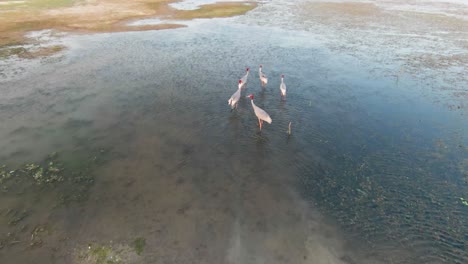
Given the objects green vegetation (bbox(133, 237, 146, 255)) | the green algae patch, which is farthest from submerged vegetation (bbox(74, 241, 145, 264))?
the green algae patch

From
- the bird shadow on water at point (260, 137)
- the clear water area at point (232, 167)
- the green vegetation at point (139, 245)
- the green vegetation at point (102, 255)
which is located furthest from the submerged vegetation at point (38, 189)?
the bird shadow on water at point (260, 137)

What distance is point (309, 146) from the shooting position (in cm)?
1486

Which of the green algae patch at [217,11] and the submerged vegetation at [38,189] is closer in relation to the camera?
the submerged vegetation at [38,189]

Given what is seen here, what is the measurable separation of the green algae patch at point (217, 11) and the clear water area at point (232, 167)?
73.8 ft

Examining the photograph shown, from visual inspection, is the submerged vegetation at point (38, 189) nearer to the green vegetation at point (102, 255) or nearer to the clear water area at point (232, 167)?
the clear water area at point (232, 167)

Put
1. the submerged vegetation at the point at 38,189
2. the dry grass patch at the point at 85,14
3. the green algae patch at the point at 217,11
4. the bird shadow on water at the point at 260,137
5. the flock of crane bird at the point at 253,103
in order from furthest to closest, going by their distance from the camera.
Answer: the green algae patch at the point at 217,11
the dry grass patch at the point at 85,14
the flock of crane bird at the point at 253,103
the bird shadow on water at the point at 260,137
the submerged vegetation at the point at 38,189

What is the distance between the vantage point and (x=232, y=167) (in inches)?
530

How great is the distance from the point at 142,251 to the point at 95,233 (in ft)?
6.24

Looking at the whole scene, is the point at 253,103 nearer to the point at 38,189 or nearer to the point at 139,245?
the point at 139,245

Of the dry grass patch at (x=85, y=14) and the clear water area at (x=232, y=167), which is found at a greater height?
the dry grass patch at (x=85, y=14)

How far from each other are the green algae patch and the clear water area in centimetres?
2250

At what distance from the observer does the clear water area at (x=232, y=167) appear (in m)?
9.88

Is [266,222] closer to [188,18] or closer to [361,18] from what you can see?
[188,18]

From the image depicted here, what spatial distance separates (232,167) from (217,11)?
126ft
